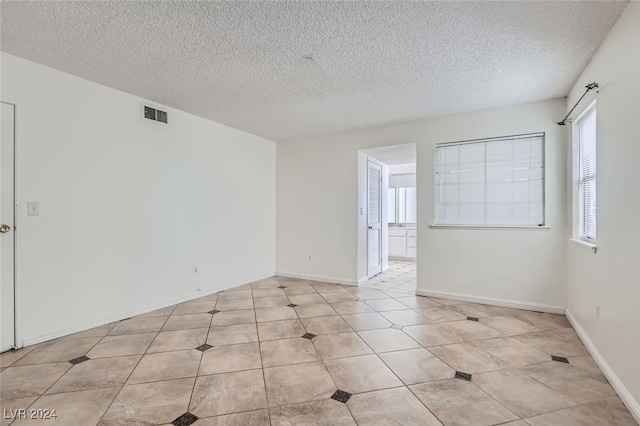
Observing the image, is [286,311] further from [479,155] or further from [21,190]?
[479,155]

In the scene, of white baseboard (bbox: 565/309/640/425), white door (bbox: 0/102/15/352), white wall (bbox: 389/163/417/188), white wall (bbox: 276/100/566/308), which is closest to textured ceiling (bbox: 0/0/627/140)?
white wall (bbox: 276/100/566/308)

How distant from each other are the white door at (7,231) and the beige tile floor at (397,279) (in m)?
4.05

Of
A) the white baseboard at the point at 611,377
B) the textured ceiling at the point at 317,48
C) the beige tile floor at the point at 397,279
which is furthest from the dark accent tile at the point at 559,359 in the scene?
the textured ceiling at the point at 317,48

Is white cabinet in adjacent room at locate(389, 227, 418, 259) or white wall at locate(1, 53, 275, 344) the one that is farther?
white cabinet in adjacent room at locate(389, 227, 418, 259)

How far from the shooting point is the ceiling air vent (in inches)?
136

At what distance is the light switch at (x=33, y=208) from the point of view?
261cm

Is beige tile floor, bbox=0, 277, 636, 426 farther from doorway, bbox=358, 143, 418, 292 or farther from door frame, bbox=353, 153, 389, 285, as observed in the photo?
doorway, bbox=358, 143, 418, 292

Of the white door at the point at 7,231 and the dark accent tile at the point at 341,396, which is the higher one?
the white door at the point at 7,231

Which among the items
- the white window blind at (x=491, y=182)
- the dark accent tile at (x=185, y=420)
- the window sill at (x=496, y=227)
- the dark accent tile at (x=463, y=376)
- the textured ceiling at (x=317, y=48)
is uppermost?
the textured ceiling at (x=317, y=48)

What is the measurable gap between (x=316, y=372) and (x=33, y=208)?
282 cm

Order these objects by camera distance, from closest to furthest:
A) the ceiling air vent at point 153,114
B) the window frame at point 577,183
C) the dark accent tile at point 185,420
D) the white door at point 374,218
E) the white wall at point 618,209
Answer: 1. the dark accent tile at point 185,420
2. the white wall at point 618,209
3. the window frame at point 577,183
4. the ceiling air vent at point 153,114
5. the white door at point 374,218

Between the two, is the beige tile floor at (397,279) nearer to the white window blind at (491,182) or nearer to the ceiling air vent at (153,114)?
the white window blind at (491,182)

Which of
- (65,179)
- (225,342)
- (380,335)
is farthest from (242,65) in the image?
(380,335)

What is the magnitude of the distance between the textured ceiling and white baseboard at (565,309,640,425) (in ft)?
7.89
